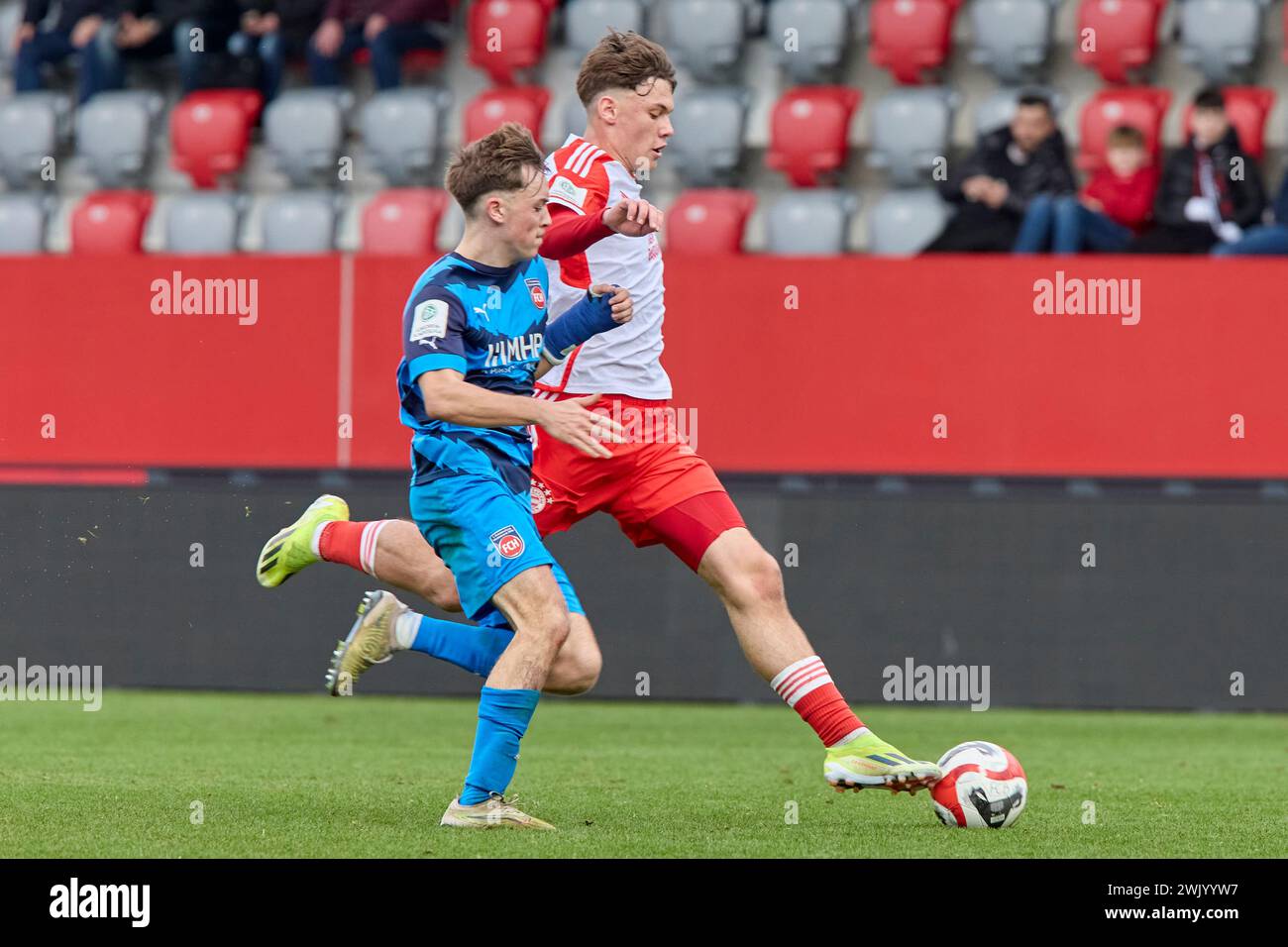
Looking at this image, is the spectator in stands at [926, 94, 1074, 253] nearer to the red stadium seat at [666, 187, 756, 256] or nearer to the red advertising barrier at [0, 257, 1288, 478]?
the red advertising barrier at [0, 257, 1288, 478]

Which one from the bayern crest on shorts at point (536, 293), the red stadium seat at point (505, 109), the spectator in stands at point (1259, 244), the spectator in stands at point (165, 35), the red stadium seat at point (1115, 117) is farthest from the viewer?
the spectator in stands at point (165, 35)

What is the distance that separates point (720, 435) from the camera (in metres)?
11.7

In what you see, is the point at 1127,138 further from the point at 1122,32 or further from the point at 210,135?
the point at 210,135

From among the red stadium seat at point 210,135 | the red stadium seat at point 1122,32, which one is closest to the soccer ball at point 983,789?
the red stadium seat at point 1122,32

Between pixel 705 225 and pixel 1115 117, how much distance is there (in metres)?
2.59

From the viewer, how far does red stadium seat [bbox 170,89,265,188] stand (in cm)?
1466

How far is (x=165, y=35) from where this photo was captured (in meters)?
15.1

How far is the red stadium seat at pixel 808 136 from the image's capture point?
45.2ft

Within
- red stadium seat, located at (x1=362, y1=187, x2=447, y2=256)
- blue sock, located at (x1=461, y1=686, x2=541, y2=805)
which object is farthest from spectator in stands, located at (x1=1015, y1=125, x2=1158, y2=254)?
blue sock, located at (x1=461, y1=686, x2=541, y2=805)

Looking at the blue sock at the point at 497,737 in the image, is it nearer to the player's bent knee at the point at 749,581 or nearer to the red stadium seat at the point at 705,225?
the player's bent knee at the point at 749,581

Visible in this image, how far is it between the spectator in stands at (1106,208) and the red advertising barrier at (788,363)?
0.60 metres

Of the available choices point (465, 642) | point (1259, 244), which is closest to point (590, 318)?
point (465, 642)

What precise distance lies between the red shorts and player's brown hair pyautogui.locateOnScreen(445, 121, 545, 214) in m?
0.86
